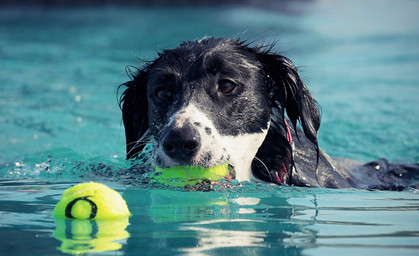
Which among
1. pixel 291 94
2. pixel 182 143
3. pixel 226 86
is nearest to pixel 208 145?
pixel 182 143

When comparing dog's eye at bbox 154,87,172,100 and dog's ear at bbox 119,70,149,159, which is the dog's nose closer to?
dog's eye at bbox 154,87,172,100

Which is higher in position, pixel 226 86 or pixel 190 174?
pixel 226 86

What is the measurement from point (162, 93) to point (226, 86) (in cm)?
46

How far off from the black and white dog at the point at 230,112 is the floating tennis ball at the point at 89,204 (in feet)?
1.98

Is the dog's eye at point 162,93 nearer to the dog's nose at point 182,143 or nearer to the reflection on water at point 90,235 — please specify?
the dog's nose at point 182,143

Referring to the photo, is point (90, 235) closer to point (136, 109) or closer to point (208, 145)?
point (208, 145)

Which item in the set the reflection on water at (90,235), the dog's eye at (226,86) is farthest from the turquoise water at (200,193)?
the dog's eye at (226,86)

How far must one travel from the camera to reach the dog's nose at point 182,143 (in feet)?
11.8

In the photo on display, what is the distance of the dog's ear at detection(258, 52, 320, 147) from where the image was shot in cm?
449

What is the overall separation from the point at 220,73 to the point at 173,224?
150 cm

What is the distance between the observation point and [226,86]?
4.23 meters

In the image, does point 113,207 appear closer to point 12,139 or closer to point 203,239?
point 203,239

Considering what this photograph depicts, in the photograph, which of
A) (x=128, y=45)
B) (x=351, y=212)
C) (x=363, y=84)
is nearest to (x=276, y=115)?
(x=351, y=212)

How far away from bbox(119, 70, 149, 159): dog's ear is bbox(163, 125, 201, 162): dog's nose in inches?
52.0
